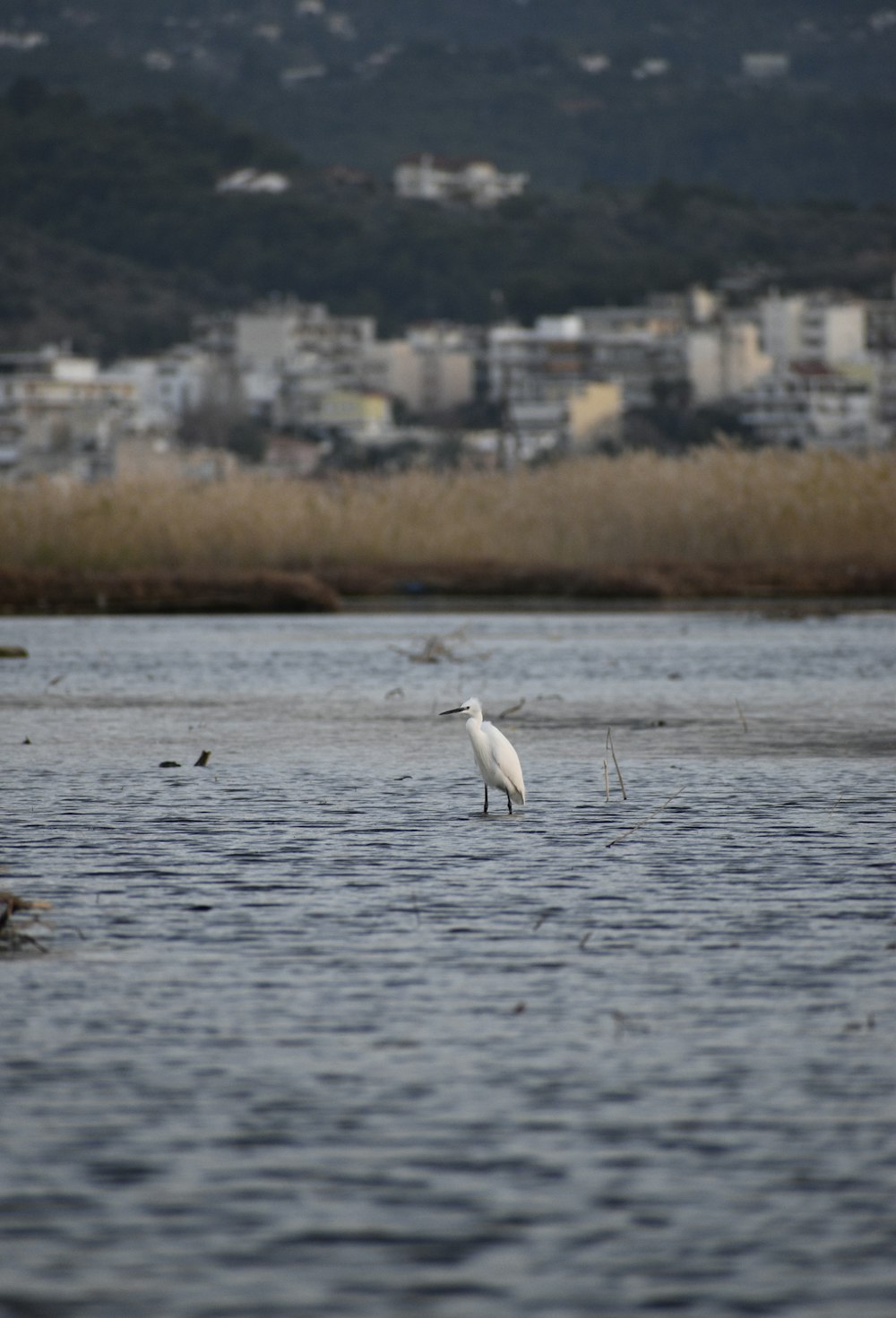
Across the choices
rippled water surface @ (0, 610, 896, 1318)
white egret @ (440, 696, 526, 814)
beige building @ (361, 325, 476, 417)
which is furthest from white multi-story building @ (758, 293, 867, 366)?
white egret @ (440, 696, 526, 814)

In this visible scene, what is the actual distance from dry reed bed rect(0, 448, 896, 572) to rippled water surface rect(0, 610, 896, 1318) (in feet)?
73.3

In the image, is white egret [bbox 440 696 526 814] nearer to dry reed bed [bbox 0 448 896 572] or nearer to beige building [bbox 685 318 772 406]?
dry reed bed [bbox 0 448 896 572]

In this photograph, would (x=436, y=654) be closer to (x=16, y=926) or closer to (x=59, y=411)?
(x=16, y=926)

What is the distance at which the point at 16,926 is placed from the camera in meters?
10.3

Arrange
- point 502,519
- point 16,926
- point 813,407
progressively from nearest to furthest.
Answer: point 16,926 < point 502,519 < point 813,407

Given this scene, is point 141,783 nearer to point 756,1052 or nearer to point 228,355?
point 756,1052

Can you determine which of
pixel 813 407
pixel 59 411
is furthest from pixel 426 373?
pixel 813 407

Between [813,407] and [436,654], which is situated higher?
[813,407]

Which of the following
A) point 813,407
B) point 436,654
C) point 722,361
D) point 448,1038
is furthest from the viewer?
point 722,361

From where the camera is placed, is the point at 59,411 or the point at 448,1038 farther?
the point at 59,411

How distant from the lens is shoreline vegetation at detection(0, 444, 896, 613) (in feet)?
130

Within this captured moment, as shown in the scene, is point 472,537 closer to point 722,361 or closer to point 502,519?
point 502,519

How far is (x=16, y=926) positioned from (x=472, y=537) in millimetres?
31466

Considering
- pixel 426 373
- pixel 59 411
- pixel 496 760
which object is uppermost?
pixel 426 373
